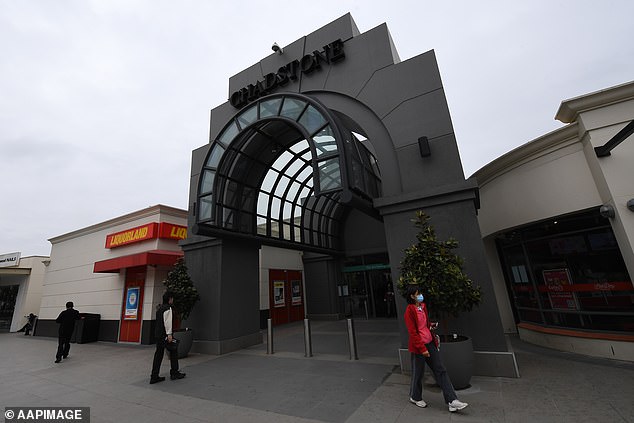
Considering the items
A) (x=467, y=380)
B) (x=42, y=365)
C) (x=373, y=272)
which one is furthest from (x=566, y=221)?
(x=42, y=365)

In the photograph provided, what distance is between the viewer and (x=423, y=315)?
4.41 metres

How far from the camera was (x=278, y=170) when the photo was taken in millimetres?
11016

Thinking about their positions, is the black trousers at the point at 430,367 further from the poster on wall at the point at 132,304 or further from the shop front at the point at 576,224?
the poster on wall at the point at 132,304

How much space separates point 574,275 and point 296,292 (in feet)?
42.8

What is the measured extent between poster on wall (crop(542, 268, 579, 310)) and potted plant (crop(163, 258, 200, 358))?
1022 centimetres

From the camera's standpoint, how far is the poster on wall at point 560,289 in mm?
7004

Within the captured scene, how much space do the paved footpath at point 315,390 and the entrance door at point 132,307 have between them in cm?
333

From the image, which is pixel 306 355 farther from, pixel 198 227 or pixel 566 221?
pixel 566 221

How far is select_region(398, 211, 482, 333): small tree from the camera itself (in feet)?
16.3

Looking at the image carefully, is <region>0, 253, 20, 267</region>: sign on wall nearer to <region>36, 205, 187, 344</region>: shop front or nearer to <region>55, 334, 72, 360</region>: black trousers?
<region>36, 205, 187, 344</region>: shop front

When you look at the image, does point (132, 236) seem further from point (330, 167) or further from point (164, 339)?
point (330, 167)

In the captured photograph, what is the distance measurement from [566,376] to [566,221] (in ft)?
12.6

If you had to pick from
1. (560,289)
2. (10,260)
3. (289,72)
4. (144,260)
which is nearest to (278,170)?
(289,72)

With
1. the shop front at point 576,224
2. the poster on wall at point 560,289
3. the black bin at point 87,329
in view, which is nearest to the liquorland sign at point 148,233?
the black bin at point 87,329
